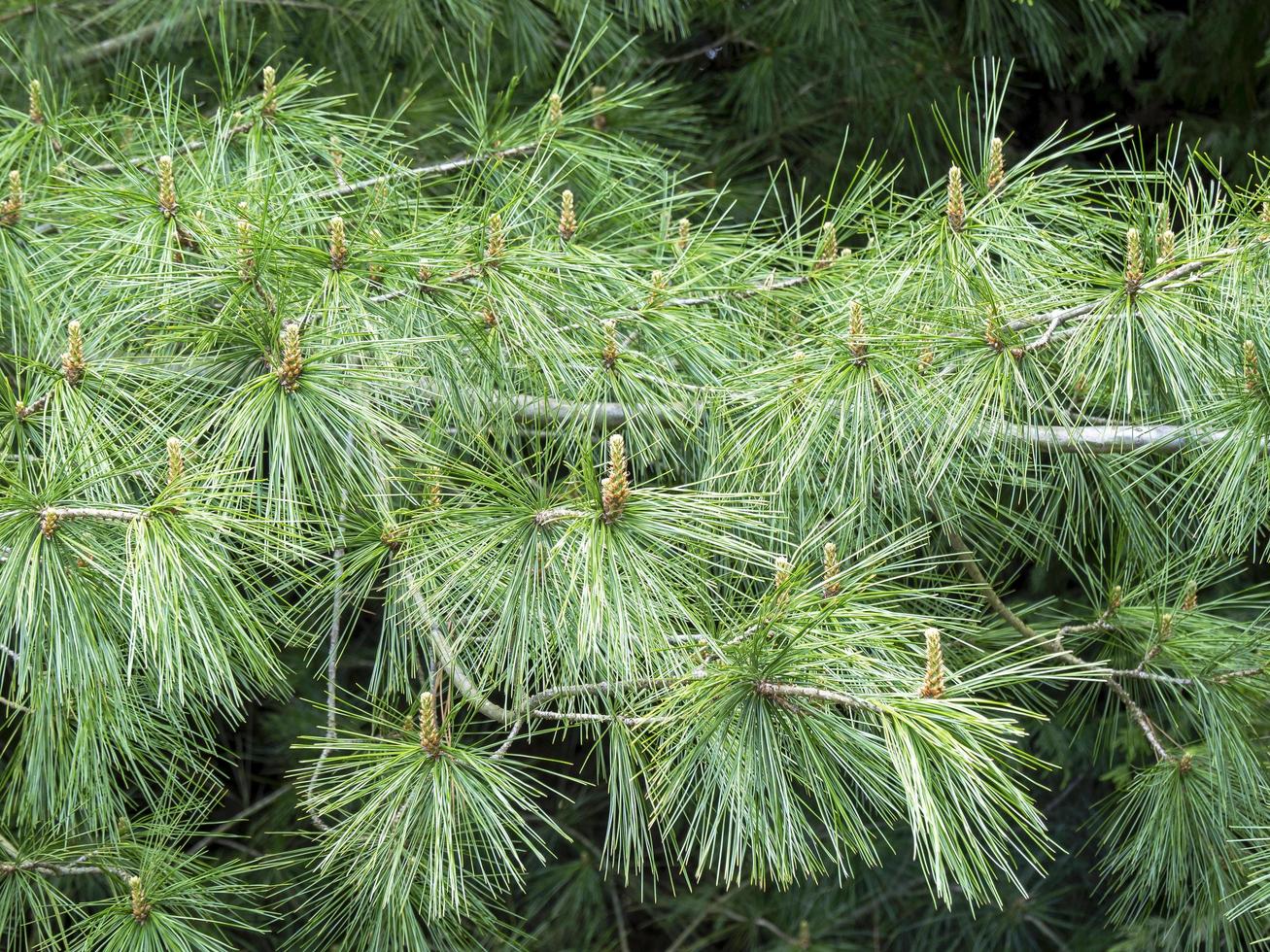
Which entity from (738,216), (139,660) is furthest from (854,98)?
(139,660)

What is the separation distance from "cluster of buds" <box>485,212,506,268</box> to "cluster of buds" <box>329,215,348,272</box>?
14 cm

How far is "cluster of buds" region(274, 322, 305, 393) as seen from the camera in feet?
3.25

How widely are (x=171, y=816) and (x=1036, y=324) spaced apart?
103cm

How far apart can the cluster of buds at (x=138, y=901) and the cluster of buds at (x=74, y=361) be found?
0.47 metres

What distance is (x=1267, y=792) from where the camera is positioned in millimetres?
1294

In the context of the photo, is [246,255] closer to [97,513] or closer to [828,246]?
[97,513]

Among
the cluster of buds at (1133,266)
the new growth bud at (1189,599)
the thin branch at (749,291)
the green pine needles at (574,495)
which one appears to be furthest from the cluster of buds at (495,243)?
the new growth bud at (1189,599)

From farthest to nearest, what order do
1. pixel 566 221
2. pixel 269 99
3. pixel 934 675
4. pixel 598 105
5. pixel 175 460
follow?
pixel 598 105 < pixel 269 99 < pixel 566 221 < pixel 175 460 < pixel 934 675

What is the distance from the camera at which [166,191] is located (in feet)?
3.96

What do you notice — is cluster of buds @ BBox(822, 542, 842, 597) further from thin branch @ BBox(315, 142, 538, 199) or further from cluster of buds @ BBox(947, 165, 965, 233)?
thin branch @ BBox(315, 142, 538, 199)

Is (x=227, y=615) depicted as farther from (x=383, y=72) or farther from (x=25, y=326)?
(x=383, y=72)

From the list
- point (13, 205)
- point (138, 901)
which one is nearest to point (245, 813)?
point (138, 901)

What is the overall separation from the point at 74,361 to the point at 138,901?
20.2 inches

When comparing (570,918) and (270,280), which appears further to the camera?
(570,918)
